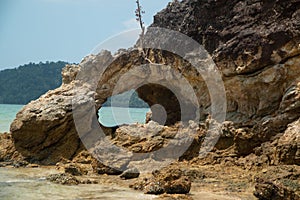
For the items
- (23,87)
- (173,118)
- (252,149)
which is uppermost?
(23,87)

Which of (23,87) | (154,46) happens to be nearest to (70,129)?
(154,46)

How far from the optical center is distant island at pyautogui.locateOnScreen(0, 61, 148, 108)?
90750mm

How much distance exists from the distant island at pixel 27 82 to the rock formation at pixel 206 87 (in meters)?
72.6

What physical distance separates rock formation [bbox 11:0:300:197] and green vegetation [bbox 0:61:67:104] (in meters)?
72.6

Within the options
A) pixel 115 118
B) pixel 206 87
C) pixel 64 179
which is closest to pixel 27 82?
pixel 115 118

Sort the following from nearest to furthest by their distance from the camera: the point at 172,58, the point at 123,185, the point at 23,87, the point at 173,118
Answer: the point at 123,185 < the point at 172,58 < the point at 173,118 < the point at 23,87

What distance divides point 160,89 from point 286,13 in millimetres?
6850

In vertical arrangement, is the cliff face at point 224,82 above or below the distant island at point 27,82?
below

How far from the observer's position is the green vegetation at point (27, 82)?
9081 cm

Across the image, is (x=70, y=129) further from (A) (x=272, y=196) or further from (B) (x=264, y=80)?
(A) (x=272, y=196)

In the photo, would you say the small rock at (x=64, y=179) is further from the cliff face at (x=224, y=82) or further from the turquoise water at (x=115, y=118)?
the turquoise water at (x=115, y=118)

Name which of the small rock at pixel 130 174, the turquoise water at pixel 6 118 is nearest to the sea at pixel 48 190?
the small rock at pixel 130 174

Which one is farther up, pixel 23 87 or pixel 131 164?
pixel 23 87

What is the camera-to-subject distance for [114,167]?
13.3m
